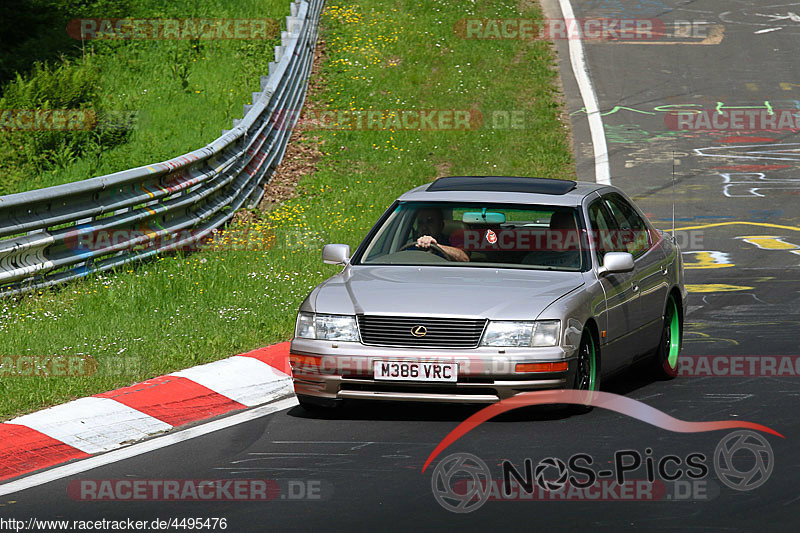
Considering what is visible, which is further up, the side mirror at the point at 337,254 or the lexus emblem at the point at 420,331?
the side mirror at the point at 337,254

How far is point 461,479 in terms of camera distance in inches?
263

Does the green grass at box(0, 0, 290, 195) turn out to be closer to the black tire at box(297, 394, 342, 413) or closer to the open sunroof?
the open sunroof

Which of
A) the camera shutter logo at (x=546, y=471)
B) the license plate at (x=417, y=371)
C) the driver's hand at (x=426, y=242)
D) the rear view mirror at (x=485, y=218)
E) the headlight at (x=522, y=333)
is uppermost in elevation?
the rear view mirror at (x=485, y=218)

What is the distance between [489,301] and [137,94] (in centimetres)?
1683

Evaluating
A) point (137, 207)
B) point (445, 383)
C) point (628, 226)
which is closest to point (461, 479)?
point (445, 383)

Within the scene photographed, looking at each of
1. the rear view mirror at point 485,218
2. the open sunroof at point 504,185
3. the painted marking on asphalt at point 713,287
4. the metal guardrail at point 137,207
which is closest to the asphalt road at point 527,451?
the painted marking on asphalt at point 713,287

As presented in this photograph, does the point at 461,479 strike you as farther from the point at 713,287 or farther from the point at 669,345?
the point at 713,287

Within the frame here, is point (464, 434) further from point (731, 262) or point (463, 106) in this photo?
point (463, 106)

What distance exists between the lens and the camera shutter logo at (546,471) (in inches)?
258

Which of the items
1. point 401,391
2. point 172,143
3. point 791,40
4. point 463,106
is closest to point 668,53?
point 791,40

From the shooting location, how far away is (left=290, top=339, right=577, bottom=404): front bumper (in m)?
7.96

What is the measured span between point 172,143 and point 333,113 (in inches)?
173

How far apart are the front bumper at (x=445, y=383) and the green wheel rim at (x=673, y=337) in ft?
7.43

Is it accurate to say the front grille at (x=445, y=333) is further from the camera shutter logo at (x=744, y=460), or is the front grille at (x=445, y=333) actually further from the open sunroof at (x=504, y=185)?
the open sunroof at (x=504, y=185)
